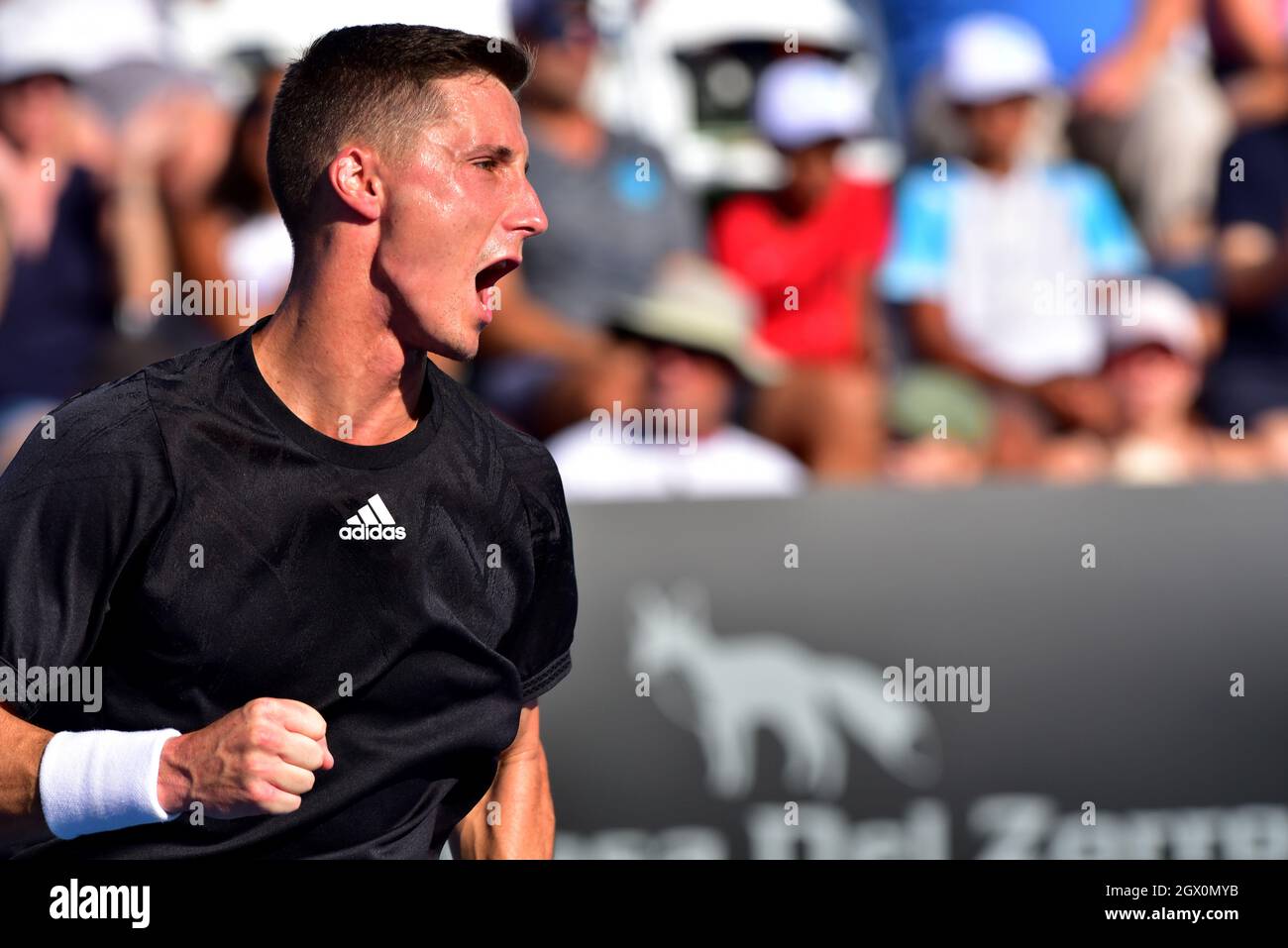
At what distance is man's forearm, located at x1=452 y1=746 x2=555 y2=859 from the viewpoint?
2.83 metres

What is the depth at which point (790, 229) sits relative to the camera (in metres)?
5.04

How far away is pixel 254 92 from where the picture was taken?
15.7 ft

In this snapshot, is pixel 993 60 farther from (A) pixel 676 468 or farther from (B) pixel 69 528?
(B) pixel 69 528

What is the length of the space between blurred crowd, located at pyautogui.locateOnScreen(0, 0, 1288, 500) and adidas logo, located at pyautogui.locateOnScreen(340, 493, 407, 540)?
6.72 feet

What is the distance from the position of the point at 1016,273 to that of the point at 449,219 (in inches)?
111

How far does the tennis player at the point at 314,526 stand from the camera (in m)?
2.42

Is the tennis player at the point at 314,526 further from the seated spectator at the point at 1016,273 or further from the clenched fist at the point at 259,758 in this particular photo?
the seated spectator at the point at 1016,273

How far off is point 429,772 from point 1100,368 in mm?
2990

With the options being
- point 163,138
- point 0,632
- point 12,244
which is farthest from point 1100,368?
point 0,632

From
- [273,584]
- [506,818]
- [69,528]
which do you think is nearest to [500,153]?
[273,584]
